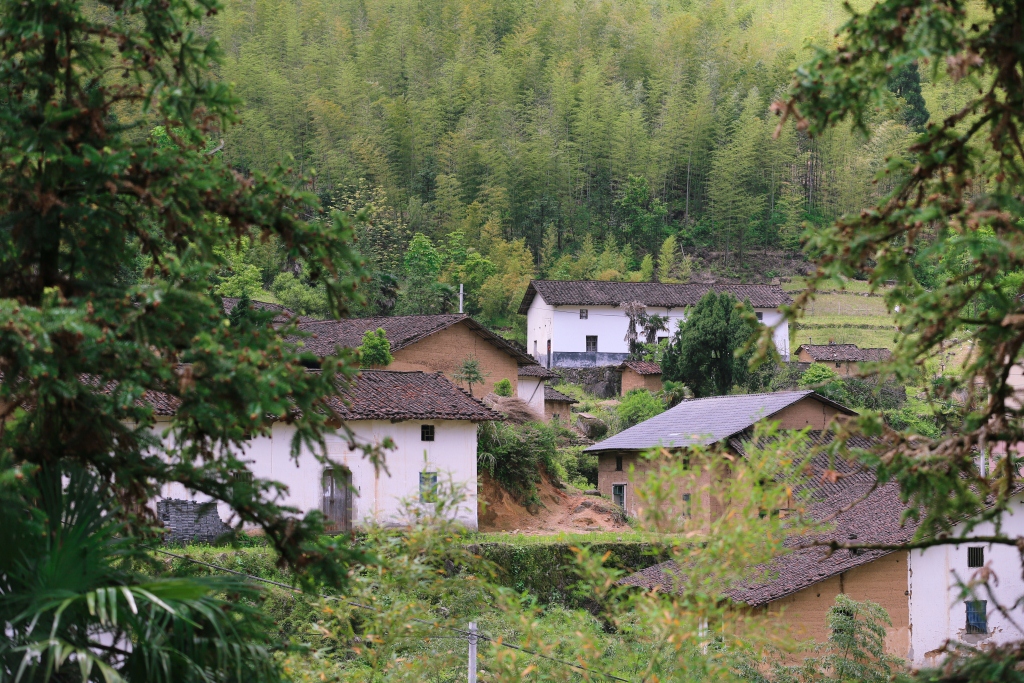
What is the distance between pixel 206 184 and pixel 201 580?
2126 millimetres

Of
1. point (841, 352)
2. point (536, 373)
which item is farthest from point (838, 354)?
point (536, 373)

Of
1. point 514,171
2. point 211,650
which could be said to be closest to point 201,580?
point 211,650

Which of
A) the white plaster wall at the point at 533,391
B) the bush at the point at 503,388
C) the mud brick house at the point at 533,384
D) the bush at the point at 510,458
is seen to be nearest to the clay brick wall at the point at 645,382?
the mud brick house at the point at 533,384

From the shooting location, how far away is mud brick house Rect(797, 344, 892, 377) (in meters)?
40.9

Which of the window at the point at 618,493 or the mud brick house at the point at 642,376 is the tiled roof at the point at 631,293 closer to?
the mud brick house at the point at 642,376

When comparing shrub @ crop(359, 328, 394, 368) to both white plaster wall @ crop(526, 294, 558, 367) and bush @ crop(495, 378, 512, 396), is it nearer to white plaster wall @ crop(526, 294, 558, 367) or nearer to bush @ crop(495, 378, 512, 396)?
bush @ crop(495, 378, 512, 396)

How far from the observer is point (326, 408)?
5.98m

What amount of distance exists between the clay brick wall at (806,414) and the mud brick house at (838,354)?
50.8 ft

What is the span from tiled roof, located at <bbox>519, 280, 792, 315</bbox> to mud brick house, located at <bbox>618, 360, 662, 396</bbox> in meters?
5.93

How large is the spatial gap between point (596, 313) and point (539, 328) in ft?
10.5

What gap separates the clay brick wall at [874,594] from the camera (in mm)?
15766

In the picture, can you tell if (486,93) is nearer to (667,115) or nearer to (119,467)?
(667,115)

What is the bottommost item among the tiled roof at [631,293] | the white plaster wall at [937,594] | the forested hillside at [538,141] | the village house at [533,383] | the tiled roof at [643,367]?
the white plaster wall at [937,594]

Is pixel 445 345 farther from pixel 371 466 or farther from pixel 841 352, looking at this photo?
pixel 841 352
